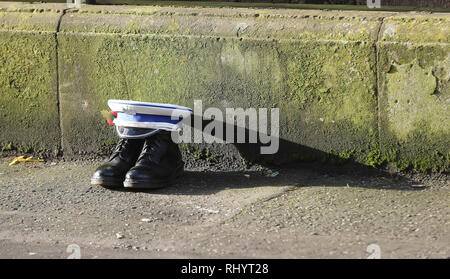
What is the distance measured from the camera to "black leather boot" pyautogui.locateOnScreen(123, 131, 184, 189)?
3.59m

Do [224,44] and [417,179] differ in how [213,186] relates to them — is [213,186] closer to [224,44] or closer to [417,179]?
[224,44]

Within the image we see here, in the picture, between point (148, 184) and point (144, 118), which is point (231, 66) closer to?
point (144, 118)

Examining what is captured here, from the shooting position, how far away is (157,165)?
3.64 metres

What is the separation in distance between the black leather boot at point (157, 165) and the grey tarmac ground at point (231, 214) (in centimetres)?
6

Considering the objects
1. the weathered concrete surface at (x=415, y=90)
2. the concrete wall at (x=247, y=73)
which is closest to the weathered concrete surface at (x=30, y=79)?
the concrete wall at (x=247, y=73)

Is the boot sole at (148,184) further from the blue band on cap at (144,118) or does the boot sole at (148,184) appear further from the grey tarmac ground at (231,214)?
the blue band on cap at (144,118)

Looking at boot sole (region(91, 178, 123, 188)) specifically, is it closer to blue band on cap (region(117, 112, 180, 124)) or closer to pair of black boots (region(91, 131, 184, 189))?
pair of black boots (region(91, 131, 184, 189))

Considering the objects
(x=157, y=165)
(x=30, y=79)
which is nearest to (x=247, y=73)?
(x=157, y=165)

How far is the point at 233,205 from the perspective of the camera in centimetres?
341

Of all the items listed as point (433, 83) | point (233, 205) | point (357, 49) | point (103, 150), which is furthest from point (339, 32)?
point (103, 150)
